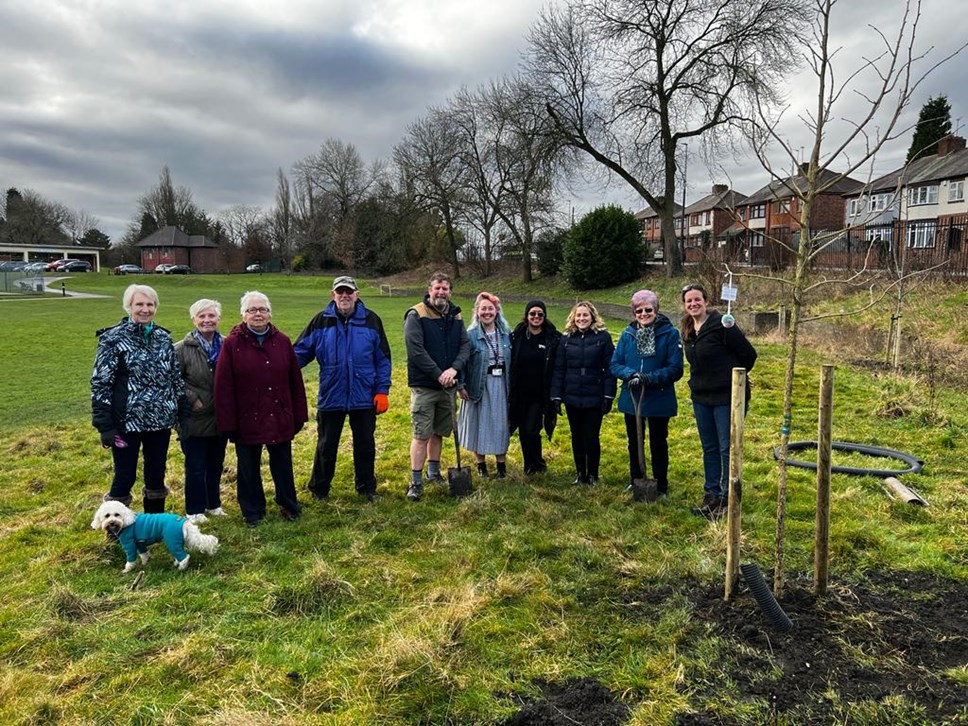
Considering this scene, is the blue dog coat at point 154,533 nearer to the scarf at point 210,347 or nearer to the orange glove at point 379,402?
the scarf at point 210,347

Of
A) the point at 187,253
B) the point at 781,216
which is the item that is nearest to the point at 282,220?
the point at 187,253

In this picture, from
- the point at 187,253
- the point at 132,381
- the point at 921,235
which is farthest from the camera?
the point at 187,253

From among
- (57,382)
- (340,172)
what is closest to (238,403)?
(57,382)

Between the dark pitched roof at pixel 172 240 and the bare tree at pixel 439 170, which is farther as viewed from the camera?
the dark pitched roof at pixel 172 240

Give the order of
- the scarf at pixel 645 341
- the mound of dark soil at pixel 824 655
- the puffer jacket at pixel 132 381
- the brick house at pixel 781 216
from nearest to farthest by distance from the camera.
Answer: the mound of dark soil at pixel 824 655
the brick house at pixel 781 216
the puffer jacket at pixel 132 381
the scarf at pixel 645 341

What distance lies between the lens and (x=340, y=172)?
67.6 m

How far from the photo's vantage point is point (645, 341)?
18.8ft

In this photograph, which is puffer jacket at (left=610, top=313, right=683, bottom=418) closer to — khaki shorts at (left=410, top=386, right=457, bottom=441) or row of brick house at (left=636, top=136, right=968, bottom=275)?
row of brick house at (left=636, top=136, right=968, bottom=275)

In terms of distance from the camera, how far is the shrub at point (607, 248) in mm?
32000

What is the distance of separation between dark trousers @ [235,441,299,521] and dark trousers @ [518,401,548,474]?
7.48ft

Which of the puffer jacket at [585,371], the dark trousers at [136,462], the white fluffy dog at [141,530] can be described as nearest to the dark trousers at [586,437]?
the puffer jacket at [585,371]

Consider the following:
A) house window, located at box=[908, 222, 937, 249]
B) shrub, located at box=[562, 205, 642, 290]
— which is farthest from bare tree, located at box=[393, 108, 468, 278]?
house window, located at box=[908, 222, 937, 249]

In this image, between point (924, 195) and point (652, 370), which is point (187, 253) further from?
point (652, 370)

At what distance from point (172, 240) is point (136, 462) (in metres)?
80.5
